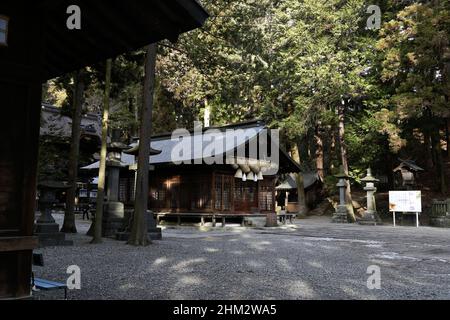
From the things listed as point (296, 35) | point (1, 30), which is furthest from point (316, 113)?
point (1, 30)

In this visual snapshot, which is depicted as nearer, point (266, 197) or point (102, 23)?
point (102, 23)

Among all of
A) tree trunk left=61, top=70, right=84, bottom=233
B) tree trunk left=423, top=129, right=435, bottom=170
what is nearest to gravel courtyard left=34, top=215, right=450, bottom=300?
tree trunk left=61, top=70, right=84, bottom=233

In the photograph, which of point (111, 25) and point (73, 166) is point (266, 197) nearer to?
point (73, 166)

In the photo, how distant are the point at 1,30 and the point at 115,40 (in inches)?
71.5

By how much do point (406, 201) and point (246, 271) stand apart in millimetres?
18816

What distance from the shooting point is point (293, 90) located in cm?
2750

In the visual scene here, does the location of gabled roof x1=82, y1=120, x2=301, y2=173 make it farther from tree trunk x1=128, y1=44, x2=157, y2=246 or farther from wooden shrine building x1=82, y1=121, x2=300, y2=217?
tree trunk x1=128, y1=44, x2=157, y2=246

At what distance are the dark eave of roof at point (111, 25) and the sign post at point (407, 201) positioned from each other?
21.5m

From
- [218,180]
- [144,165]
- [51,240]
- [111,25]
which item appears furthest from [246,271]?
[218,180]

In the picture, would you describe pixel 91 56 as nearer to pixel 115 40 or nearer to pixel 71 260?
pixel 115 40

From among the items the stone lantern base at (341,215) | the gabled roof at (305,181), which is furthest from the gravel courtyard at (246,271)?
the gabled roof at (305,181)

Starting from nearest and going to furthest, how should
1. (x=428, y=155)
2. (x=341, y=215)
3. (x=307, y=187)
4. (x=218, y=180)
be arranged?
(x=218, y=180) < (x=341, y=215) < (x=428, y=155) < (x=307, y=187)

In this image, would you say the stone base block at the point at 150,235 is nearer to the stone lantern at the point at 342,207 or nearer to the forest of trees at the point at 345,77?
the forest of trees at the point at 345,77

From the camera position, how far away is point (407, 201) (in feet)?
76.7
